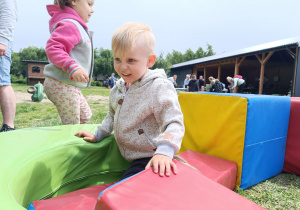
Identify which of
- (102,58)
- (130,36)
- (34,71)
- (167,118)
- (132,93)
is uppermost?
(102,58)

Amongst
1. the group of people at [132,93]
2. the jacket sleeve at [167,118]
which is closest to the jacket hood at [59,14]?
the group of people at [132,93]

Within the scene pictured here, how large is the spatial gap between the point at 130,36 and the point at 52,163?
771 millimetres

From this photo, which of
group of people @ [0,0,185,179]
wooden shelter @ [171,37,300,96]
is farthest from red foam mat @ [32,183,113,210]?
wooden shelter @ [171,37,300,96]

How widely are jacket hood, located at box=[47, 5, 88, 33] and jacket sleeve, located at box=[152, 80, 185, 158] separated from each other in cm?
98

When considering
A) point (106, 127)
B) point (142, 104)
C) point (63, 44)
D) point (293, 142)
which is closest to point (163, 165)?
point (142, 104)

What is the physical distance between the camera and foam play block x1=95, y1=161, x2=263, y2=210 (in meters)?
0.68

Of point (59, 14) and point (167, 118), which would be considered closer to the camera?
point (167, 118)

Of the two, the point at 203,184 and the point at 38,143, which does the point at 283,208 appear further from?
the point at 38,143

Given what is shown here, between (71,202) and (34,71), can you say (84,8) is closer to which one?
(71,202)

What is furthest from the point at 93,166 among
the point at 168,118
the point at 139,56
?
the point at 139,56

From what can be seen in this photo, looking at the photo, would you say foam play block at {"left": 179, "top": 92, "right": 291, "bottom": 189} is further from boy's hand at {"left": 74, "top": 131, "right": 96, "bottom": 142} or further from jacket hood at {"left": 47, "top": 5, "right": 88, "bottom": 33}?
jacket hood at {"left": 47, "top": 5, "right": 88, "bottom": 33}

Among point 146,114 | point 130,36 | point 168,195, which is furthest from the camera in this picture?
point 146,114

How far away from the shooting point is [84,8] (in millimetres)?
1796

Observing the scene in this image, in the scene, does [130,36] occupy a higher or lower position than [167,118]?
higher
